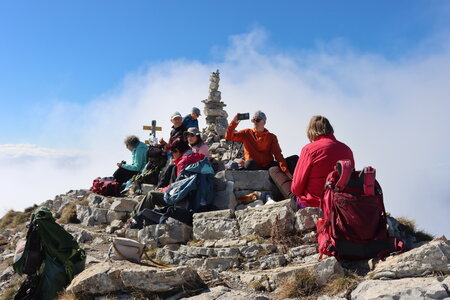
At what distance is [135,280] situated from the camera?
19.8 ft

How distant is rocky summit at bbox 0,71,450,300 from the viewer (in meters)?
5.45

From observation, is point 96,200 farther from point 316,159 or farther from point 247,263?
point 316,159

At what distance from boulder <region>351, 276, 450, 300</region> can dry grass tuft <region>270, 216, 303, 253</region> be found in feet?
6.71

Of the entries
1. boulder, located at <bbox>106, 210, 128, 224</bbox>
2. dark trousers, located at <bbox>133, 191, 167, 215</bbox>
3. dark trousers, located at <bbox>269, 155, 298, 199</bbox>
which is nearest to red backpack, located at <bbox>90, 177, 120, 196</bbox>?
Result: boulder, located at <bbox>106, 210, 128, 224</bbox>

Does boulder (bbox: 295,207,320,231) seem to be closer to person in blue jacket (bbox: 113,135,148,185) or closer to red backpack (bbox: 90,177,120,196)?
person in blue jacket (bbox: 113,135,148,185)

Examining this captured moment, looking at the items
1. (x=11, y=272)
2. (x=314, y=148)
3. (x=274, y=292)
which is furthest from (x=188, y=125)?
(x=274, y=292)

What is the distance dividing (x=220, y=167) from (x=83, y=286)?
633 cm

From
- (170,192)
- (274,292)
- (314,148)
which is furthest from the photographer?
(170,192)

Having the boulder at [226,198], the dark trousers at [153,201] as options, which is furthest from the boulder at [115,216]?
the boulder at [226,198]

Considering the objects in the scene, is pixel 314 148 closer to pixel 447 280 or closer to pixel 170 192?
pixel 447 280

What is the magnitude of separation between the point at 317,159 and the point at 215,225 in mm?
2572

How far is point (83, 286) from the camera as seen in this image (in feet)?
20.6

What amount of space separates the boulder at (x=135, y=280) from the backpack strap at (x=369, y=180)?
2589mm

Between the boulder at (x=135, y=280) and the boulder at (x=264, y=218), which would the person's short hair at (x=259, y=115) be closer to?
the boulder at (x=264, y=218)
